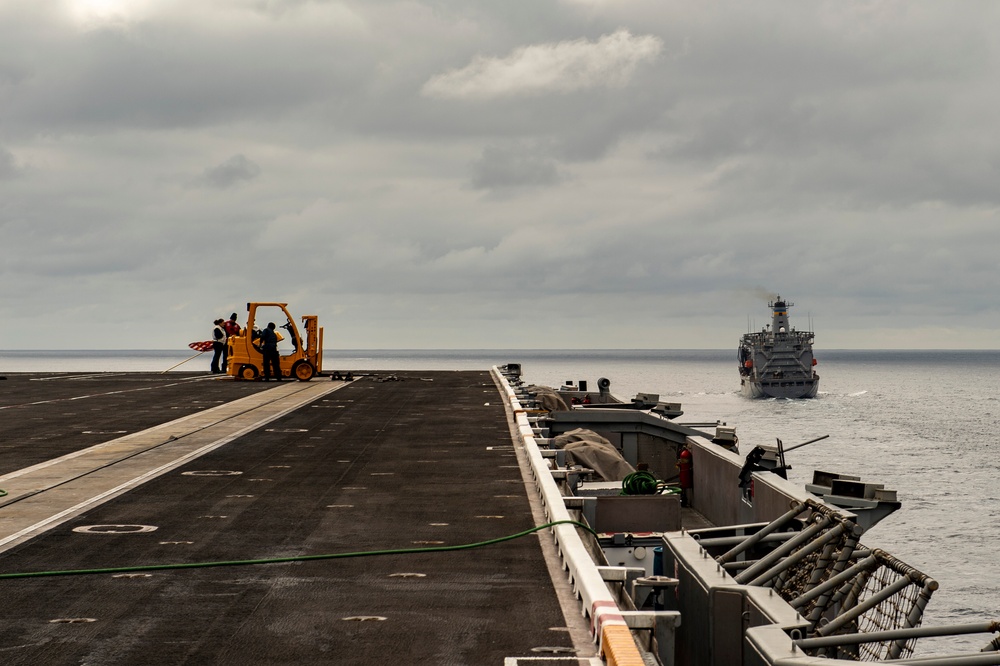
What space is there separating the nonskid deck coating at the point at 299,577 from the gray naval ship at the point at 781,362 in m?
128

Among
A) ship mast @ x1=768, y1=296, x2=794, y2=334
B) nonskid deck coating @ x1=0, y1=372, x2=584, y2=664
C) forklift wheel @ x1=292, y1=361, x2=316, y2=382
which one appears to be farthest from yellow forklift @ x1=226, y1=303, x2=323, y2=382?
ship mast @ x1=768, y1=296, x2=794, y2=334

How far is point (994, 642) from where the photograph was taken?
395 inches

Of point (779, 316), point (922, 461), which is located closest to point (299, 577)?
point (922, 461)

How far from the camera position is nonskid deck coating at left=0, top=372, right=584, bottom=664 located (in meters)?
7.80

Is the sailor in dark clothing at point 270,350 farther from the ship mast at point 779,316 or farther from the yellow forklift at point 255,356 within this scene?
the ship mast at point 779,316

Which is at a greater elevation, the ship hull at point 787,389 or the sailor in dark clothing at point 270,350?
the sailor in dark clothing at point 270,350

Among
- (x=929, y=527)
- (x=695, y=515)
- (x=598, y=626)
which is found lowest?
(x=929, y=527)

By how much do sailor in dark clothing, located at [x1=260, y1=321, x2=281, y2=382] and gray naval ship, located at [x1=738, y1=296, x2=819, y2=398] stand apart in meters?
105

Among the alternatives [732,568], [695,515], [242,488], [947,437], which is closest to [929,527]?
[695,515]

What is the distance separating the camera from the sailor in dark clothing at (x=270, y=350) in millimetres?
45594

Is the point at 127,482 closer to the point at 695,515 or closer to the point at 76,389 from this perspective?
the point at 695,515

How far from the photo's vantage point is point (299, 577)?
32.6 feet

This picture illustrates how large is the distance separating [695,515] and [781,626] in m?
15.9

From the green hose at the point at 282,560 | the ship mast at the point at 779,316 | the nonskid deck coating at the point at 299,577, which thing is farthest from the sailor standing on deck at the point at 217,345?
the ship mast at the point at 779,316
